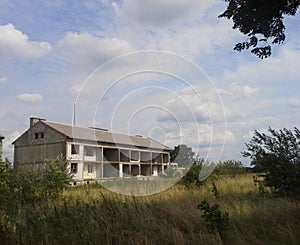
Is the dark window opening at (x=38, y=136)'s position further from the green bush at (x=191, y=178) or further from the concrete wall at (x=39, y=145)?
the green bush at (x=191, y=178)

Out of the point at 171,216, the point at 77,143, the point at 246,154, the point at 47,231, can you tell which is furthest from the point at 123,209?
the point at 77,143

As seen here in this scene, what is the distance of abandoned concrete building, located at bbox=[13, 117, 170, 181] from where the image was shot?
4231 cm

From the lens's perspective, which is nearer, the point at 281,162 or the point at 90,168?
the point at 281,162

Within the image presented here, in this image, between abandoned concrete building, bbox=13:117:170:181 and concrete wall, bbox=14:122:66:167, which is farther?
concrete wall, bbox=14:122:66:167

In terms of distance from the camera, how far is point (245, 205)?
369 inches

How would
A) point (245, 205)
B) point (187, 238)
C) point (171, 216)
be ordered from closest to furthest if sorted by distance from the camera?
point (187, 238) → point (171, 216) → point (245, 205)

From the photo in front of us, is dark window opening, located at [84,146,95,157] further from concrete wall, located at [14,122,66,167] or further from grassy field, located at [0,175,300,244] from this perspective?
grassy field, located at [0,175,300,244]

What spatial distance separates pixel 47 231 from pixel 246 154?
7441 millimetres

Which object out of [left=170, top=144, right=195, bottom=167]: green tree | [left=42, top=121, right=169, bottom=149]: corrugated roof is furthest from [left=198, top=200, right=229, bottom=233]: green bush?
[left=42, top=121, right=169, bottom=149]: corrugated roof

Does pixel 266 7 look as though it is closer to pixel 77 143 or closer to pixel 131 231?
pixel 131 231

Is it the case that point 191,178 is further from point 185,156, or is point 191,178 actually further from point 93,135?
point 93,135

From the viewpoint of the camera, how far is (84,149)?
147ft

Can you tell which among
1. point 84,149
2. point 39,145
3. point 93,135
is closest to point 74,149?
point 84,149

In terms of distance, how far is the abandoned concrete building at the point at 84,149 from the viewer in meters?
42.3
